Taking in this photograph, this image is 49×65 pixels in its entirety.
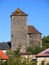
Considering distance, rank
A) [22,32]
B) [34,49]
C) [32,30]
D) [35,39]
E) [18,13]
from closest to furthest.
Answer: [34,49] → [22,32] → [35,39] → [18,13] → [32,30]

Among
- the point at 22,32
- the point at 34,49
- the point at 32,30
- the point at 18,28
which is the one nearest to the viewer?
the point at 34,49

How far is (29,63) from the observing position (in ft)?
72.1

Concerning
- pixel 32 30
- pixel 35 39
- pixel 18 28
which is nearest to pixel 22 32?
pixel 18 28

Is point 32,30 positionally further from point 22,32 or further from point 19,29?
point 19,29

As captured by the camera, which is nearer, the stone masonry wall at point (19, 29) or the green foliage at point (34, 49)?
the green foliage at point (34, 49)

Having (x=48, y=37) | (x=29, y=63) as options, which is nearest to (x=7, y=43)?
(x=48, y=37)

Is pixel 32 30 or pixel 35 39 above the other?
pixel 32 30

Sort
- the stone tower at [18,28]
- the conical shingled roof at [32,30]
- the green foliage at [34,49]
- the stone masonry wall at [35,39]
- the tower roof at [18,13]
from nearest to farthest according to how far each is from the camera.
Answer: the green foliage at [34,49] < the stone tower at [18,28] < the stone masonry wall at [35,39] < the tower roof at [18,13] < the conical shingled roof at [32,30]

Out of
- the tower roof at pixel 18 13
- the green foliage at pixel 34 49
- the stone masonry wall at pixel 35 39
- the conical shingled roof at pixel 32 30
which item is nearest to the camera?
the green foliage at pixel 34 49

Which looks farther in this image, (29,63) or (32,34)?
(32,34)

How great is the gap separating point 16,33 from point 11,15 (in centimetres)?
422

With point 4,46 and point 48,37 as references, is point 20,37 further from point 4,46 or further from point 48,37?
point 48,37

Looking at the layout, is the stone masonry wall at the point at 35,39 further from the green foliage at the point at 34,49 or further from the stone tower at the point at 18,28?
the green foliage at the point at 34,49

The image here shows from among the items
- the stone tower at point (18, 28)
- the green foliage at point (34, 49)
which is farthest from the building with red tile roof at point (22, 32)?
the green foliage at point (34, 49)
